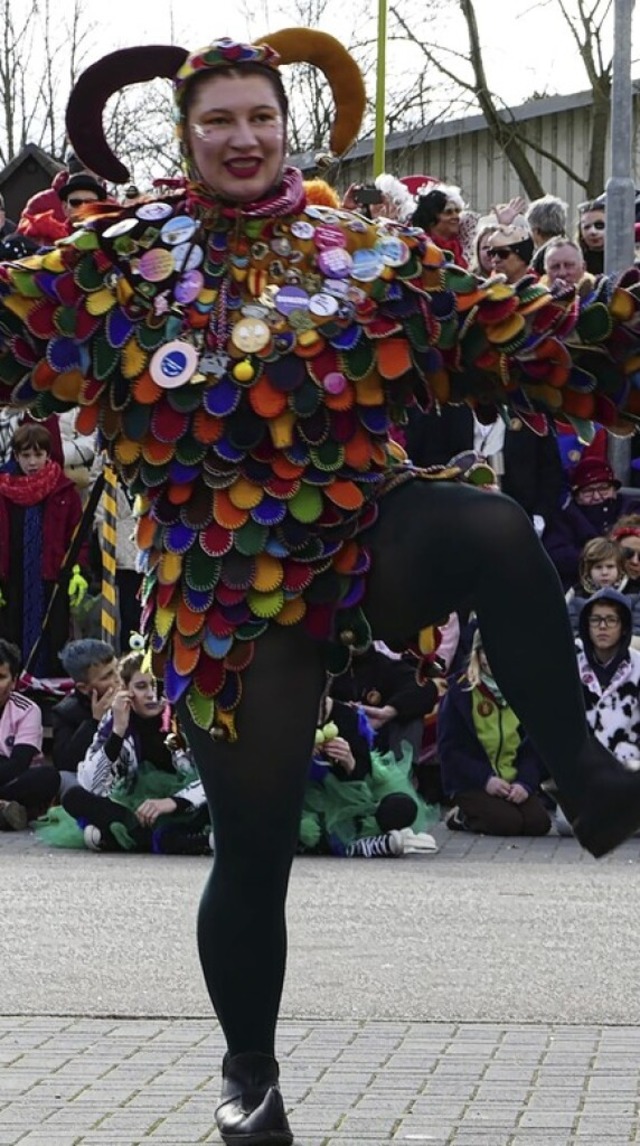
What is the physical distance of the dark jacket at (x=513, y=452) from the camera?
11094 millimetres

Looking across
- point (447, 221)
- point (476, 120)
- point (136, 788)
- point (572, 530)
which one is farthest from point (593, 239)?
point (476, 120)

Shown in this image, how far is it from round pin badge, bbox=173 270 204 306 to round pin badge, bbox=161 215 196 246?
0.08 m

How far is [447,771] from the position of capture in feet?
33.6

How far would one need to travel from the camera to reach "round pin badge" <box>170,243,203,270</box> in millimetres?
4414

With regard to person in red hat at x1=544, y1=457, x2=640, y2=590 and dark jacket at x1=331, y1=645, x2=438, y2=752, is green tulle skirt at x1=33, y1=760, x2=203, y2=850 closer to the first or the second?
dark jacket at x1=331, y1=645, x2=438, y2=752

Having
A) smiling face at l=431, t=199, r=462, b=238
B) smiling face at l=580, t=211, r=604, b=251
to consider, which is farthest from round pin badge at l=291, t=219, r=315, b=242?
smiling face at l=580, t=211, r=604, b=251

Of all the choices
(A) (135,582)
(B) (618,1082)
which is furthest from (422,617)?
(A) (135,582)

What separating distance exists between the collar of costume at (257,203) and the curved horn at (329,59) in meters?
0.20

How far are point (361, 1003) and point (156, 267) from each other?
265 cm

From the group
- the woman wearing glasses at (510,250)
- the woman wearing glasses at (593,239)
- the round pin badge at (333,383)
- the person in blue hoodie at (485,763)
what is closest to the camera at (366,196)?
the woman wearing glasses at (510,250)

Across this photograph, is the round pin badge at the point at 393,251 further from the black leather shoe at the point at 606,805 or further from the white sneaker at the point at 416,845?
the white sneaker at the point at 416,845

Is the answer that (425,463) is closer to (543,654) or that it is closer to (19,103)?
(543,654)

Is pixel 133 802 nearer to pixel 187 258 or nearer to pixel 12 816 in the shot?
pixel 12 816

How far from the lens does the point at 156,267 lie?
442 cm
